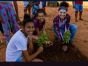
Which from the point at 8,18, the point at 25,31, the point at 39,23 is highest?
the point at 25,31

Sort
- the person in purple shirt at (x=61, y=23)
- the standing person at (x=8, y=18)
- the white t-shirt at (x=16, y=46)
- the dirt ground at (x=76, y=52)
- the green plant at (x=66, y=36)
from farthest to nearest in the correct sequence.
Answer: the person in purple shirt at (x=61, y=23) → the green plant at (x=66, y=36) → the dirt ground at (x=76, y=52) → the standing person at (x=8, y=18) → the white t-shirt at (x=16, y=46)

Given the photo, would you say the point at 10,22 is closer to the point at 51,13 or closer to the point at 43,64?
the point at 43,64

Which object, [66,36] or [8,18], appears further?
[66,36]

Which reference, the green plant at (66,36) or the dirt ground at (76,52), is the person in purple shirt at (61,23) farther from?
the dirt ground at (76,52)

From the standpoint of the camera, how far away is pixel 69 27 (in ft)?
21.9

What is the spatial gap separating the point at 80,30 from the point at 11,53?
420 centimetres

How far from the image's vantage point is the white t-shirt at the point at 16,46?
4.22 m

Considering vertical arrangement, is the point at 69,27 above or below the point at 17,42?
below

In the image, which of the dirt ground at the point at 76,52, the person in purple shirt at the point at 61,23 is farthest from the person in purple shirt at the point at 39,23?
the dirt ground at the point at 76,52

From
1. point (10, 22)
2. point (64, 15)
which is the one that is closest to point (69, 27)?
point (64, 15)

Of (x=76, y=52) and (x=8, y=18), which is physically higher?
(x=8, y=18)

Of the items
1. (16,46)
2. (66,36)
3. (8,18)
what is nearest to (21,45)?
(16,46)

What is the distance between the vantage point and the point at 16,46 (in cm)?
427

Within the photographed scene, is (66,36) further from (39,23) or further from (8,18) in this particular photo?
(8,18)
